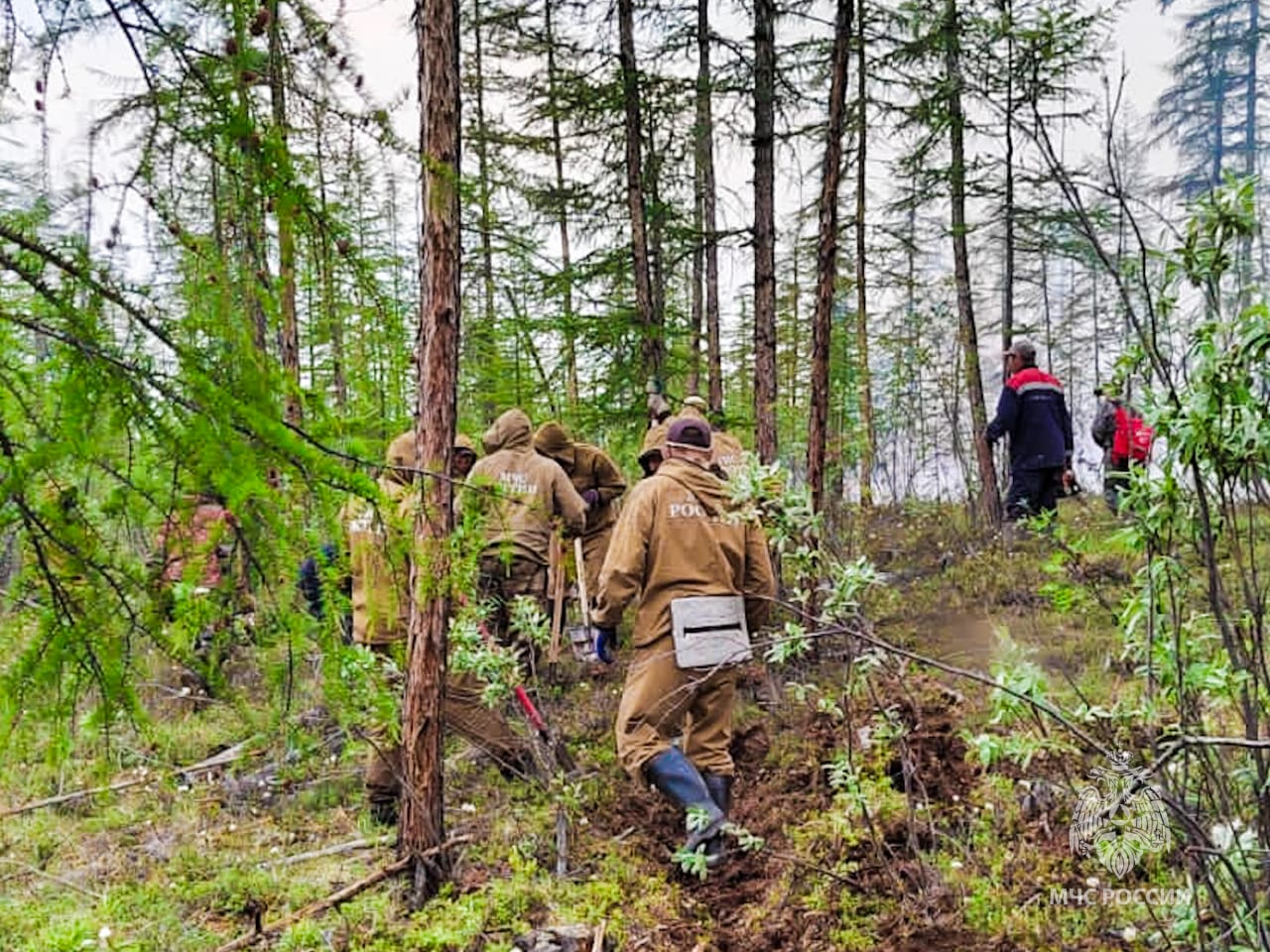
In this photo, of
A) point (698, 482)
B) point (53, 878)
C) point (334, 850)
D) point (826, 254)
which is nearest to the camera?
point (53, 878)

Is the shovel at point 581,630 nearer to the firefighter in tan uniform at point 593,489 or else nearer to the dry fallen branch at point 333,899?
the firefighter in tan uniform at point 593,489

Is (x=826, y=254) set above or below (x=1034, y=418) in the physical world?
above

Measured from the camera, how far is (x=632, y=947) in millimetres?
3598

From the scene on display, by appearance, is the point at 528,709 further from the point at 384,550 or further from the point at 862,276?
the point at 862,276

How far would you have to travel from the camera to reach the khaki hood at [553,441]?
8.28 meters

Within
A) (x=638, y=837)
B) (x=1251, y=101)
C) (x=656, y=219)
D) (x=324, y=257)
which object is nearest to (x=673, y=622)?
(x=638, y=837)

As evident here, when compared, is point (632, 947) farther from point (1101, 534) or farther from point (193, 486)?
point (1101, 534)

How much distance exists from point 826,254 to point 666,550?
3.67 meters

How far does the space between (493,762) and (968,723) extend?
332cm

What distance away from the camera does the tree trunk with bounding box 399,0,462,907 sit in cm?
399

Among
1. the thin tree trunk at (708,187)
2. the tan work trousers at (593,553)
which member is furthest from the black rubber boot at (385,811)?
the thin tree trunk at (708,187)

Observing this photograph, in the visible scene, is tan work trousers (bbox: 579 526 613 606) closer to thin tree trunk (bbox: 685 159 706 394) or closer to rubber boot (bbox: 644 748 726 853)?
thin tree trunk (bbox: 685 159 706 394)

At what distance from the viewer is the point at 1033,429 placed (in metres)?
8.56

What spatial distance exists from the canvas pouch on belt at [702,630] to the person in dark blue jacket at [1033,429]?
4822mm
